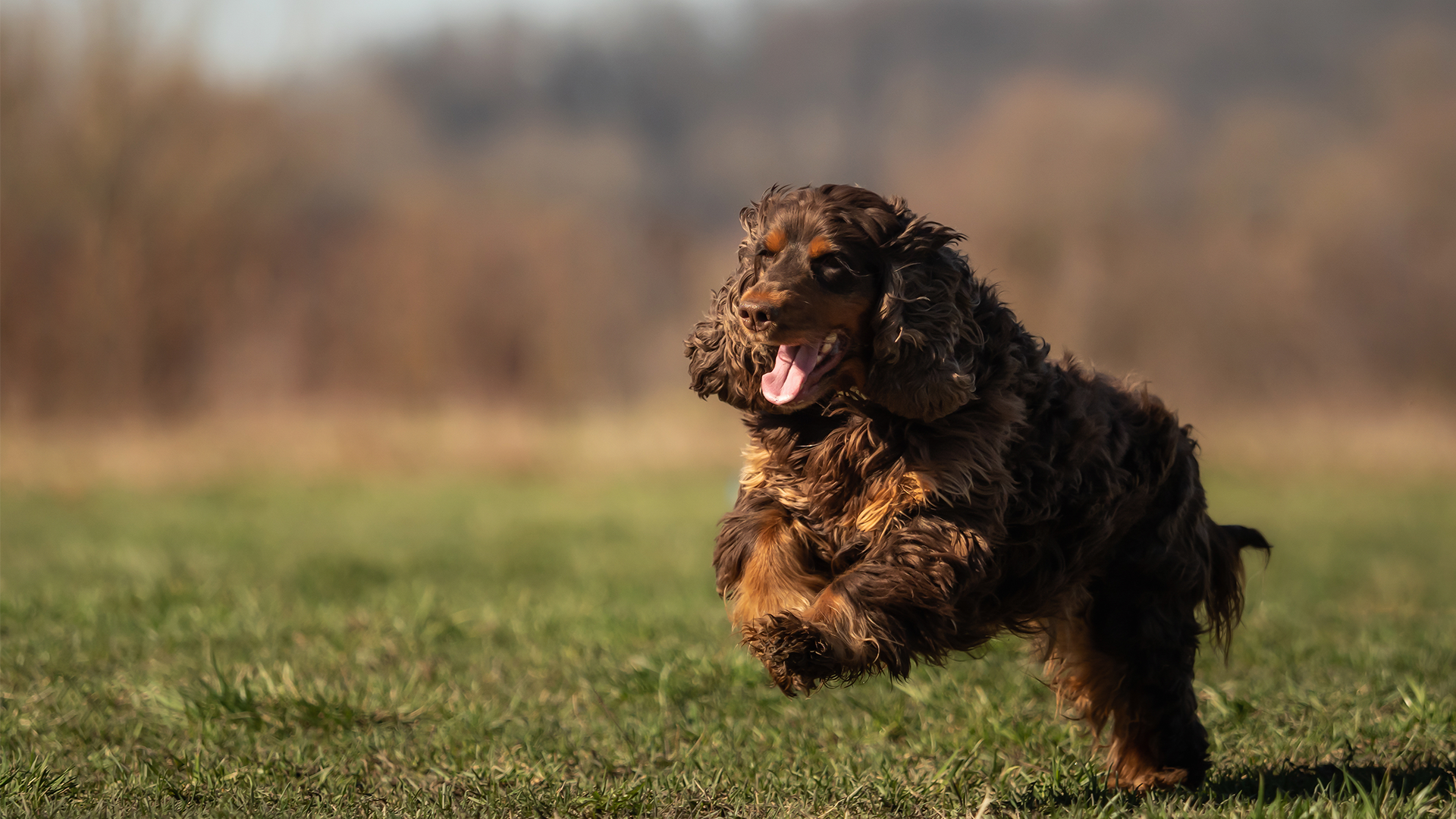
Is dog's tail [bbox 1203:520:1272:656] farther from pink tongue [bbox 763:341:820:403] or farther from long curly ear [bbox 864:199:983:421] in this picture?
pink tongue [bbox 763:341:820:403]

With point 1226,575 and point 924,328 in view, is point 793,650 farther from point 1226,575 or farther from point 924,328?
point 1226,575

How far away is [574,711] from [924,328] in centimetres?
216

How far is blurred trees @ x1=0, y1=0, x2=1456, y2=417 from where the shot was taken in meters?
19.9

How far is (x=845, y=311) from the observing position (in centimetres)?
346

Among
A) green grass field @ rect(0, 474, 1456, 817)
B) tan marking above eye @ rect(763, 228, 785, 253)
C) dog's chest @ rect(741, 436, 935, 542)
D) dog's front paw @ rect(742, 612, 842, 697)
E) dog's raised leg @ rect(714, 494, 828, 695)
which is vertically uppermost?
tan marking above eye @ rect(763, 228, 785, 253)

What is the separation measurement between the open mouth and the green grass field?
114cm

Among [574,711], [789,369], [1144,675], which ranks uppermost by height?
[789,369]

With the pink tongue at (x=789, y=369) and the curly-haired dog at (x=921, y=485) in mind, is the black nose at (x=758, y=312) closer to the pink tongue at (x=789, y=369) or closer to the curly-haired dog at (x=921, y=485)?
the curly-haired dog at (x=921, y=485)

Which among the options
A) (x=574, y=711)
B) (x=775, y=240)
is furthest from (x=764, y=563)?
(x=574, y=711)

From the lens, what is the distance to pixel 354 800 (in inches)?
142

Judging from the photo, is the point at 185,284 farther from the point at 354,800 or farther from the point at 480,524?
the point at 354,800

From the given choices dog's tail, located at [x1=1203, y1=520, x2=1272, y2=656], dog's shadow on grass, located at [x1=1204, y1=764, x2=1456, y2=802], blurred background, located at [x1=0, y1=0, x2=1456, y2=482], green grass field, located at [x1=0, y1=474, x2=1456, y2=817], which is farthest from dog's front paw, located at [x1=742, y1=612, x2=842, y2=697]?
blurred background, located at [x1=0, y1=0, x2=1456, y2=482]

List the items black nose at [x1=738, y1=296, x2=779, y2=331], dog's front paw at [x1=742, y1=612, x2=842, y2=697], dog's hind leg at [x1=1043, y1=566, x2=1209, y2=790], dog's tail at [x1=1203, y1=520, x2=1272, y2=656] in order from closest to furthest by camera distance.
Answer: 1. dog's front paw at [x1=742, y1=612, x2=842, y2=697]
2. black nose at [x1=738, y1=296, x2=779, y2=331]
3. dog's hind leg at [x1=1043, y1=566, x2=1209, y2=790]
4. dog's tail at [x1=1203, y1=520, x2=1272, y2=656]

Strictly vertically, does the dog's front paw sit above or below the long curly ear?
below
